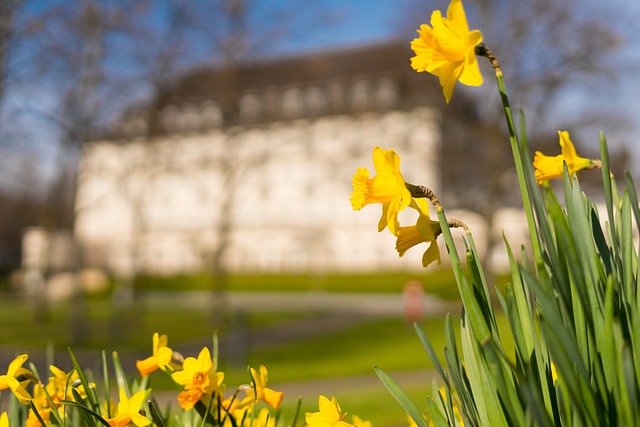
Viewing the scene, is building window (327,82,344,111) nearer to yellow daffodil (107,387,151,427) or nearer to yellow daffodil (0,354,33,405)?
yellow daffodil (0,354,33,405)

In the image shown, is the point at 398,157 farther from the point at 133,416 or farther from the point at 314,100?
the point at 314,100

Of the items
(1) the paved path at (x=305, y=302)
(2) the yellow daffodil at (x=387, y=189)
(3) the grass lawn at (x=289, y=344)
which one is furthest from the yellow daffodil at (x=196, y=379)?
(1) the paved path at (x=305, y=302)

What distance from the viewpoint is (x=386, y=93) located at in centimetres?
4359

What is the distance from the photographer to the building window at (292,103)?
4684 centimetres

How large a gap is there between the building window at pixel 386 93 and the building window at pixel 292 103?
19.0 ft

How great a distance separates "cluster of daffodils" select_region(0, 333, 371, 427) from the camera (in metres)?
1.48

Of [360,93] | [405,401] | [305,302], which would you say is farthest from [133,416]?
[360,93]

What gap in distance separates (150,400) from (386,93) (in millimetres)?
42902

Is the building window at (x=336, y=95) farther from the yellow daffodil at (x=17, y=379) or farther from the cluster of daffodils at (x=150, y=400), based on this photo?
the yellow daffodil at (x=17, y=379)

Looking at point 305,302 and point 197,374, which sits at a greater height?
point 197,374

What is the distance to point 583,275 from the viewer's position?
1159 mm

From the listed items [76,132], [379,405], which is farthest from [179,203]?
[379,405]

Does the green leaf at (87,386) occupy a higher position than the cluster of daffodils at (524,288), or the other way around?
the cluster of daffodils at (524,288)

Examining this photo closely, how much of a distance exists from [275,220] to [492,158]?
98.9 ft
